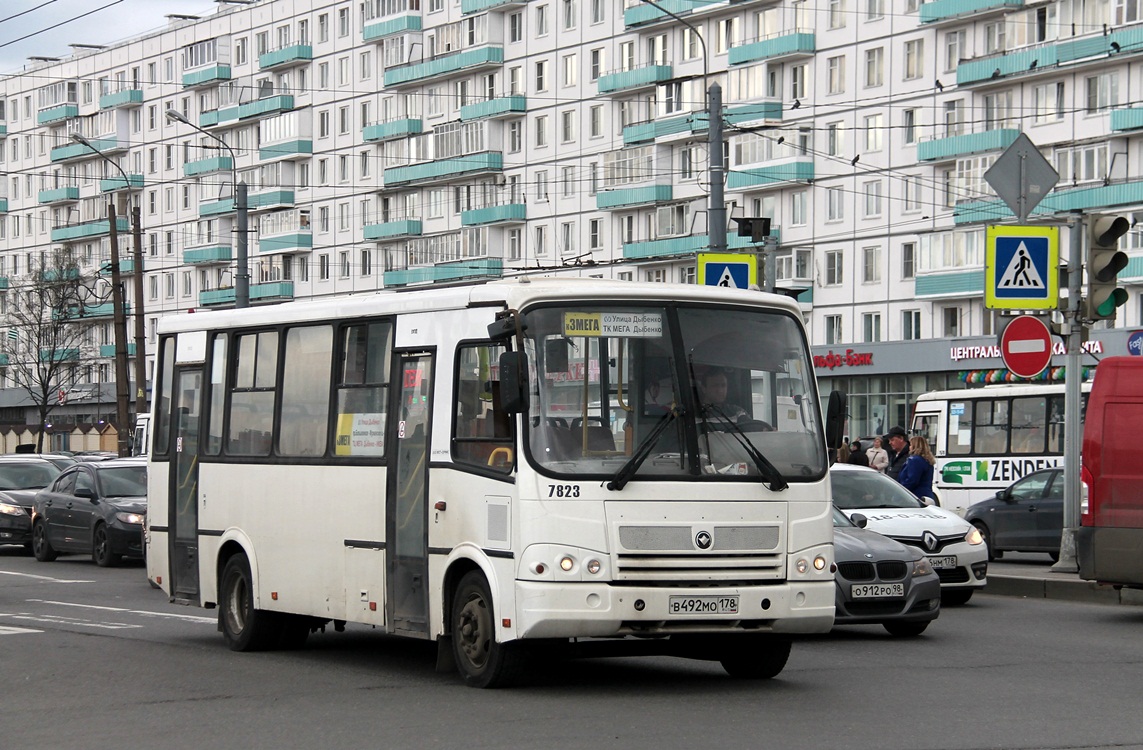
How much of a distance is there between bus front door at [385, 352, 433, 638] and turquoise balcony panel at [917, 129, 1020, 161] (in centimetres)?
5093

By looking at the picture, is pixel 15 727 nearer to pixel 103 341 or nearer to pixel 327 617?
pixel 327 617

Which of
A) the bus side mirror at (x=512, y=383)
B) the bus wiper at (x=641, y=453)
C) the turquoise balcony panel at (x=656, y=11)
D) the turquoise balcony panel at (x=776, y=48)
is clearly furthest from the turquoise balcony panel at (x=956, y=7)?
the bus side mirror at (x=512, y=383)

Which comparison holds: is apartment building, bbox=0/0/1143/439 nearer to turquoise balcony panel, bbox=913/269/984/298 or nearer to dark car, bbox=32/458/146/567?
turquoise balcony panel, bbox=913/269/984/298

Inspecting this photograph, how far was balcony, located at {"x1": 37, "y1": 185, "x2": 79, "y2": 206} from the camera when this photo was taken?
359ft

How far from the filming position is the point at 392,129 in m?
86.1

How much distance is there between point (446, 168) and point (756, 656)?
7282 centimetres

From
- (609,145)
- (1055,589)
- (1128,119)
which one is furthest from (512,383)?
(609,145)

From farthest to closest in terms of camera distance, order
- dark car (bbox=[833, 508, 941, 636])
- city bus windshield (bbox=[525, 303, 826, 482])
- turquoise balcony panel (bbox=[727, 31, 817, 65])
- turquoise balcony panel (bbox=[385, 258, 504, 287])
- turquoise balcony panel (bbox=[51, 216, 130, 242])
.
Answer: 1. turquoise balcony panel (bbox=[51, 216, 130, 242])
2. turquoise balcony panel (bbox=[385, 258, 504, 287])
3. turquoise balcony panel (bbox=[727, 31, 817, 65])
4. dark car (bbox=[833, 508, 941, 636])
5. city bus windshield (bbox=[525, 303, 826, 482])

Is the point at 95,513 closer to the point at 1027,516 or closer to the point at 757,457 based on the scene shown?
the point at 1027,516

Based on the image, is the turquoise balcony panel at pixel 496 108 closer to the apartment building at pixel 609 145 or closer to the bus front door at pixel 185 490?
the apartment building at pixel 609 145

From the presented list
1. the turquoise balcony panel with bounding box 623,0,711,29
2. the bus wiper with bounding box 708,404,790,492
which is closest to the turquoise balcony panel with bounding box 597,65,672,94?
the turquoise balcony panel with bounding box 623,0,711,29

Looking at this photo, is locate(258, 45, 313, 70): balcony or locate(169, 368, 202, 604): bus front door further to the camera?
locate(258, 45, 313, 70): balcony

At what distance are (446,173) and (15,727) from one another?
245 feet

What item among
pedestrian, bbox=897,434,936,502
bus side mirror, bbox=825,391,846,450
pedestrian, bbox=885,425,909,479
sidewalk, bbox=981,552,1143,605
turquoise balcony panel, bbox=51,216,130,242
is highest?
turquoise balcony panel, bbox=51,216,130,242
